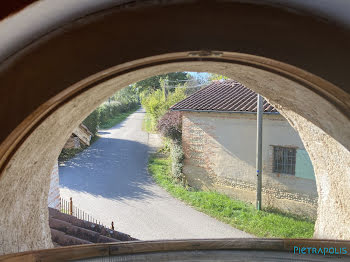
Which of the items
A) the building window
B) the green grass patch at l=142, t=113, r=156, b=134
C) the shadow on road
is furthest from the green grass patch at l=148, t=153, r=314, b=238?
the green grass patch at l=142, t=113, r=156, b=134

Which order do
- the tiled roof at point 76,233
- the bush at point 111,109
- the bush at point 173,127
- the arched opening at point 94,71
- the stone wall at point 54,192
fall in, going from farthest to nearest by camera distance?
the bush at point 111,109 → the bush at point 173,127 → the stone wall at point 54,192 → the tiled roof at point 76,233 → the arched opening at point 94,71

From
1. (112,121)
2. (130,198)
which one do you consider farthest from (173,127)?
(112,121)

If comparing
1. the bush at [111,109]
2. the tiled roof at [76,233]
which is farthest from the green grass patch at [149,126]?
the tiled roof at [76,233]

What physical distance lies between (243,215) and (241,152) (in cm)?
212

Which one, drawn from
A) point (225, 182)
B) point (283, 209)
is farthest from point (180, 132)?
point (283, 209)

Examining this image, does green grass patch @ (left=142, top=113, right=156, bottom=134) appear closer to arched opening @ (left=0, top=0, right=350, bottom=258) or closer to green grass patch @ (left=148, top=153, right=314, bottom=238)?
green grass patch @ (left=148, top=153, right=314, bottom=238)

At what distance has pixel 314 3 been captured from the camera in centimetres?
89

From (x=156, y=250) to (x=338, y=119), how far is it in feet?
3.37

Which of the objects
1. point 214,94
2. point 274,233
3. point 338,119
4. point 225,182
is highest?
point 214,94

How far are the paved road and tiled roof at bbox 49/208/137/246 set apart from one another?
4924 mm

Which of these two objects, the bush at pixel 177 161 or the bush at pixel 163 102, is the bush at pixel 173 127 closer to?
the bush at pixel 177 161

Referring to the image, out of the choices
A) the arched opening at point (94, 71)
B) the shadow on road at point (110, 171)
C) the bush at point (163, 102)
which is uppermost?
the bush at point (163, 102)

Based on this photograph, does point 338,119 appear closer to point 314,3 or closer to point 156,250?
point 314,3

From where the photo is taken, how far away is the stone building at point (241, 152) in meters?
8.30
